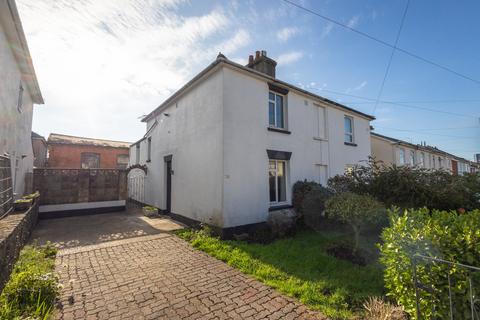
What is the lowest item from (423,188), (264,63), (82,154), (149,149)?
(423,188)

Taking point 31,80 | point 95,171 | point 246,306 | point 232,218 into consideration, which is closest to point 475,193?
point 232,218

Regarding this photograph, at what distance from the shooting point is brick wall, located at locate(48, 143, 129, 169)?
21.6 metres

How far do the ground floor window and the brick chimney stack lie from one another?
14.0ft

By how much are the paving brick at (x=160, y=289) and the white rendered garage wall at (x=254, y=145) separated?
9.11 feet

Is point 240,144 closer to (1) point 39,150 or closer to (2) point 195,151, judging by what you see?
(2) point 195,151

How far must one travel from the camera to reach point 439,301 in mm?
2699

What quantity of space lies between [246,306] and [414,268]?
8.38ft

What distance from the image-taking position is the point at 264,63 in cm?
1036

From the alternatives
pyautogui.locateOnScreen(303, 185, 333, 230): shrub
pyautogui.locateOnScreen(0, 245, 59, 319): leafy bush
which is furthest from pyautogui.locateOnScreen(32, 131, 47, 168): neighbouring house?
pyautogui.locateOnScreen(303, 185, 333, 230): shrub

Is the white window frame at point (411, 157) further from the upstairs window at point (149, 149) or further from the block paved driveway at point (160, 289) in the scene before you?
the block paved driveway at point (160, 289)

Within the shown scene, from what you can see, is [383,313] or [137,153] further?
[137,153]

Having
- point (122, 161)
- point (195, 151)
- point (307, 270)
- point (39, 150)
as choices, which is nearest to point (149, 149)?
point (195, 151)

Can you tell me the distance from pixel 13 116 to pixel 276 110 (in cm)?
1046

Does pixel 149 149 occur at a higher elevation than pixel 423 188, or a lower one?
higher
